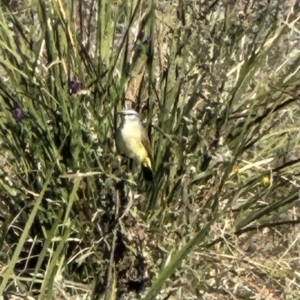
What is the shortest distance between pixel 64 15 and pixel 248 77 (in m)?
0.46

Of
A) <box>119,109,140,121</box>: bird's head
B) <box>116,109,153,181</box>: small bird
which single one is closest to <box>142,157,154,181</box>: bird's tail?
<box>116,109,153,181</box>: small bird

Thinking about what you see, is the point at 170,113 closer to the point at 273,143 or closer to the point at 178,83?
the point at 178,83

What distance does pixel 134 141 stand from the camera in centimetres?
179

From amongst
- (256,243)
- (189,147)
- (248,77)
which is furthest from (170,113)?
(256,243)

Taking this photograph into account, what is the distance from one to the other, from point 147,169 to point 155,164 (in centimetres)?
4

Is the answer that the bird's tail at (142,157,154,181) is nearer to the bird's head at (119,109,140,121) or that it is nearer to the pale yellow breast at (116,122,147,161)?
the pale yellow breast at (116,122,147,161)

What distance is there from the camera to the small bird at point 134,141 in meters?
1.79

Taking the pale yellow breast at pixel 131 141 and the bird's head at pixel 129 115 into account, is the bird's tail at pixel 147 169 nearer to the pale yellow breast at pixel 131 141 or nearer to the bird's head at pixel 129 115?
the pale yellow breast at pixel 131 141

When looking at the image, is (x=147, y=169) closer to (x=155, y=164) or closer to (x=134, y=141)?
(x=155, y=164)

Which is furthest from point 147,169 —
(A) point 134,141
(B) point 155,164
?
(A) point 134,141

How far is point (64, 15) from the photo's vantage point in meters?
1.87

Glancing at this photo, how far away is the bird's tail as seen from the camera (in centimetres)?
190

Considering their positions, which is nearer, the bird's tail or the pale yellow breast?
the pale yellow breast

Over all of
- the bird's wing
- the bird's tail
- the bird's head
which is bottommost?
the bird's tail
